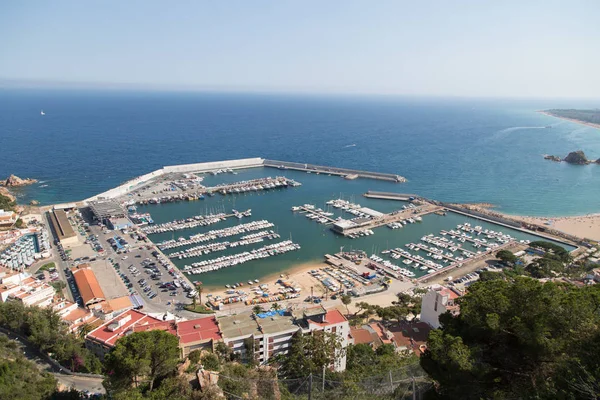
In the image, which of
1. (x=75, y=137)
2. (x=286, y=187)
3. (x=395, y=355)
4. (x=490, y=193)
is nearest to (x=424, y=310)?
(x=395, y=355)

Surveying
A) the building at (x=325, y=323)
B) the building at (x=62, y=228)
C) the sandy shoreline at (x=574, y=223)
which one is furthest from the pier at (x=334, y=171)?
the building at (x=325, y=323)

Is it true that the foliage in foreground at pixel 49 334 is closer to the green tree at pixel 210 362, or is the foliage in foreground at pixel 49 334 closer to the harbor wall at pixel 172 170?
the green tree at pixel 210 362

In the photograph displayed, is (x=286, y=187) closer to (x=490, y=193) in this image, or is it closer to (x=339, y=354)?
(x=490, y=193)

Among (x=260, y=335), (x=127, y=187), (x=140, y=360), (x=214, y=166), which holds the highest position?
(x=140, y=360)

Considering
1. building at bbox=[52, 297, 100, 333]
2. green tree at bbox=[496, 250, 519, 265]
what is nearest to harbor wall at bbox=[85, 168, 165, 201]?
building at bbox=[52, 297, 100, 333]

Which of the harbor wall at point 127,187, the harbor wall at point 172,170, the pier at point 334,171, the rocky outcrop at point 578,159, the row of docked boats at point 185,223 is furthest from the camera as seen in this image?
the rocky outcrop at point 578,159

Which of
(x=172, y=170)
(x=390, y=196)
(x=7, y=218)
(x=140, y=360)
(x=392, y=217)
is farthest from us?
(x=172, y=170)

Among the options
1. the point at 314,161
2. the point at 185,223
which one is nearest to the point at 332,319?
the point at 185,223

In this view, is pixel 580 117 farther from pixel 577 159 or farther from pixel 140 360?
pixel 140 360
